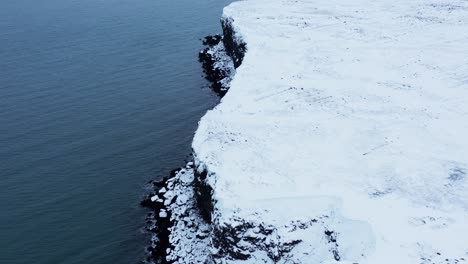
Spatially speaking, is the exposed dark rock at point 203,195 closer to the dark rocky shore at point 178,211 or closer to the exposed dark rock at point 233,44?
the dark rocky shore at point 178,211

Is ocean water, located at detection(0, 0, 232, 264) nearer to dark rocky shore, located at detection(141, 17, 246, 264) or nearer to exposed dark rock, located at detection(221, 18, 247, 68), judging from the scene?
dark rocky shore, located at detection(141, 17, 246, 264)

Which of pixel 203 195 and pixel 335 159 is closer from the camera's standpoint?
pixel 335 159

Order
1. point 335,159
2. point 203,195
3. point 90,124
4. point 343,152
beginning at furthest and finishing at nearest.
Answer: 1. point 90,124
2. point 203,195
3. point 343,152
4. point 335,159

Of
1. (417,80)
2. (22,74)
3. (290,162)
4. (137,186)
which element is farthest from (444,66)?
(22,74)

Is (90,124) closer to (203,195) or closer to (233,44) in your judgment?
(233,44)

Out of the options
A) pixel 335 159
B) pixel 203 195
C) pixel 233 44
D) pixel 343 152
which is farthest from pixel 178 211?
pixel 233 44

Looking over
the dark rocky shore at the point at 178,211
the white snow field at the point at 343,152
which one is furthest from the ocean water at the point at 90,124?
the white snow field at the point at 343,152
